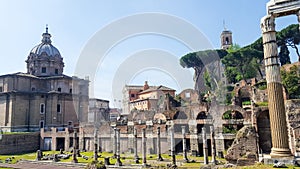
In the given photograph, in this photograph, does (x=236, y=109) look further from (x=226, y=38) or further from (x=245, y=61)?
(x=226, y=38)

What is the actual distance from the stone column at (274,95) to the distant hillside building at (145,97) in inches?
1353

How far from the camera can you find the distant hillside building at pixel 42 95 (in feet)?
122

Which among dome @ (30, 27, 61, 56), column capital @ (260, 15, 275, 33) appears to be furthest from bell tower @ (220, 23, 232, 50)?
column capital @ (260, 15, 275, 33)

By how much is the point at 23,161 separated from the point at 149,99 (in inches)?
1255

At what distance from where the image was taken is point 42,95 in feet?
130

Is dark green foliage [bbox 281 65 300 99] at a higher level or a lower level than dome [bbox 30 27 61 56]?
lower

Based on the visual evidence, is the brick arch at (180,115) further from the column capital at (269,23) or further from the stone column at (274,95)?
the column capital at (269,23)

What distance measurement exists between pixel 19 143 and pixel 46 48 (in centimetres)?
1969

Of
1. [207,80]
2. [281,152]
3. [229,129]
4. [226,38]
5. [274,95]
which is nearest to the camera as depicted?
[281,152]

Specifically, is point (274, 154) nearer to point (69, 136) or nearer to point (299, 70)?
point (299, 70)

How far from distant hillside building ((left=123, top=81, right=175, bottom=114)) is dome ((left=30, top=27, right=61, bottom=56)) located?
18788 millimetres

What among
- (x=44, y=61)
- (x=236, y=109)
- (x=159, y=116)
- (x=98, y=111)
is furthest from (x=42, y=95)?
(x=236, y=109)

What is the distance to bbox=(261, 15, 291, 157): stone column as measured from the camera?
37.4 ft

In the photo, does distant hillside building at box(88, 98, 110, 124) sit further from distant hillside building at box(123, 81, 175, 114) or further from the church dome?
the church dome
